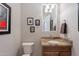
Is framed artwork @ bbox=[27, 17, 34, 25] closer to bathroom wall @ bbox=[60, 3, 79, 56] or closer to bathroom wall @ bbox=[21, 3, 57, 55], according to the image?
bathroom wall @ bbox=[21, 3, 57, 55]

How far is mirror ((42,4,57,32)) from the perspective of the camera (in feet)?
6.35

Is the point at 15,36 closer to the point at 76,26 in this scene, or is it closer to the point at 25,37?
the point at 25,37

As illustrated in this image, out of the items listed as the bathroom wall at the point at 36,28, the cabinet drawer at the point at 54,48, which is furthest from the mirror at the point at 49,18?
the cabinet drawer at the point at 54,48

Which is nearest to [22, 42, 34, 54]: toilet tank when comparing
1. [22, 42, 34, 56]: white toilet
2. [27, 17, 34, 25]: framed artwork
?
[22, 42, 34, 56]: white toilet

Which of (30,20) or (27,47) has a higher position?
(30,20)

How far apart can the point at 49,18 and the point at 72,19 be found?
1.18 ft

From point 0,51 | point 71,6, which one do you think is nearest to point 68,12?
point 71,6

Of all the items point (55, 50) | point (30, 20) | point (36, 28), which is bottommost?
point (55, 50)

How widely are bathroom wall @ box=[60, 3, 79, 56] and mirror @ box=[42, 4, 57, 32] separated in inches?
5.2

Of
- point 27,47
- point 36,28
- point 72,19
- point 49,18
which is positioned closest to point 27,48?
point 27,47

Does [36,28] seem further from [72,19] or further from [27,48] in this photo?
[72,19]

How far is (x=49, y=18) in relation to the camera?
76.9 inches

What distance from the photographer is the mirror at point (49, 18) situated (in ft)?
6.35

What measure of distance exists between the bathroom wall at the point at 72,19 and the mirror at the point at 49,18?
0.13 m
